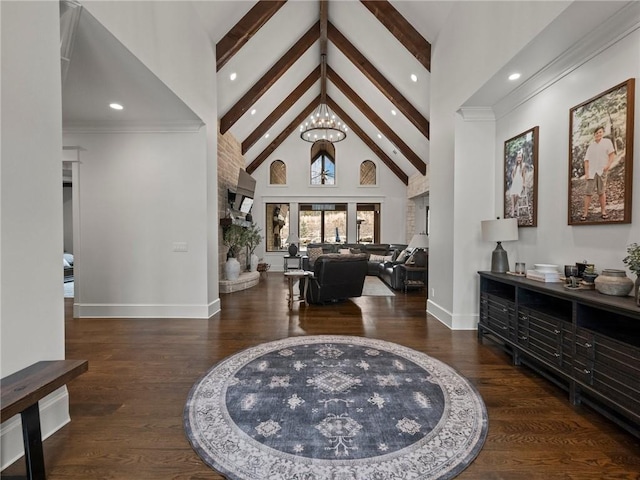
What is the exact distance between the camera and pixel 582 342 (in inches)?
79.3

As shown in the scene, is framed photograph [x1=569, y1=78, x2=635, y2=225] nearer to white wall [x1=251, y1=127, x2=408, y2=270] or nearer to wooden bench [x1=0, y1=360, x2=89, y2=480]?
wooden bench [x1=0, y1=360, x2=89, y2=480]

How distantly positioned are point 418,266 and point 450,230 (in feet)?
8.14

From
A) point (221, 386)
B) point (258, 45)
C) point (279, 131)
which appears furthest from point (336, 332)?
point (279, 131)

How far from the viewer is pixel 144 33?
268cm

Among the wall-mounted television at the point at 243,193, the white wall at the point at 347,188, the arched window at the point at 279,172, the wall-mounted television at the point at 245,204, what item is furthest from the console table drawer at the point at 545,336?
the arched window at the point at 279,172

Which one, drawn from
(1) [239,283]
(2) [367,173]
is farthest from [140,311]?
(2) [367,173]

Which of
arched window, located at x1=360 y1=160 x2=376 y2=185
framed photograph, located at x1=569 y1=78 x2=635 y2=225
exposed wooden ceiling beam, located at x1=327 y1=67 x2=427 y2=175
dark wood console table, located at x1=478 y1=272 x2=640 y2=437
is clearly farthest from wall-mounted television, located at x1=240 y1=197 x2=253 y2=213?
framed photograph, located at x1=569 y1=78 x2=635 y2=225

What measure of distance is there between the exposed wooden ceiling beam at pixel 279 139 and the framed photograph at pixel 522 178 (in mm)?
6535

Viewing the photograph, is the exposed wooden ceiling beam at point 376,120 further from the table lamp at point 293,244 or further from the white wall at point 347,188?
the table lamp at point 293,244

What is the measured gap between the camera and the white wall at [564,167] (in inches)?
84.9

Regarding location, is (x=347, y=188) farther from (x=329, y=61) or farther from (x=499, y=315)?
(x=499, y=315)

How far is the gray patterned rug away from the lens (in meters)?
1.54

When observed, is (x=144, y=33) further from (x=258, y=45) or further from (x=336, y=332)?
(x=336, y=332)

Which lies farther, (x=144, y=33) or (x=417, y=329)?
(x=417, y=329)
